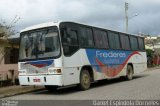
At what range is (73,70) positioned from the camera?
16875mm

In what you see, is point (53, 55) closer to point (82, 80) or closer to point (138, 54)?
point (82, 80)

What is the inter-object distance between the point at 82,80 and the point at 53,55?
2.25 m

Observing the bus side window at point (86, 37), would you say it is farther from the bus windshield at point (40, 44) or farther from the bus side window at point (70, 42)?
the bus windshield at point (40, 44)

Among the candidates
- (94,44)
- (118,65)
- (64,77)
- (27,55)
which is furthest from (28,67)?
(118,65)

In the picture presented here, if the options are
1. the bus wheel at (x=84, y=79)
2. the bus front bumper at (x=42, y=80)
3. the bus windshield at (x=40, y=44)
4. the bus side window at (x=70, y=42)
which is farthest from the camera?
the bus wheel at (x=84, y=79)

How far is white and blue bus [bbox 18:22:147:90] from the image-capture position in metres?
16.1

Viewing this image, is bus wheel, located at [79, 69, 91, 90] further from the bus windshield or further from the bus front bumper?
the bus windshield

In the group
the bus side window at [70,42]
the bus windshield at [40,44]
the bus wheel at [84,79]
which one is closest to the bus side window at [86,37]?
the bus side window at [70,42]

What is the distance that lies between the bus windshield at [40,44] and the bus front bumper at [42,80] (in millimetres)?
891

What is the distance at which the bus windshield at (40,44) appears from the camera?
1631cm

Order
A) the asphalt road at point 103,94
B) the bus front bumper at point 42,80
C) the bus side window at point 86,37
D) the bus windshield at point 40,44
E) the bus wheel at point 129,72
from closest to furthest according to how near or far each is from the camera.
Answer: the asphalt road at point 103,94, the bus front bumper at point 42,80, the bus windshield at point 40,44, the bus side window at point 86,37, the bus wheel at point 129,72

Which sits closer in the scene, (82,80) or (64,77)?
(64,77)

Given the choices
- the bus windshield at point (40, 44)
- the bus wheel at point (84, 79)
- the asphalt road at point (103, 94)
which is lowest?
the asphalt road at point (103, 94)

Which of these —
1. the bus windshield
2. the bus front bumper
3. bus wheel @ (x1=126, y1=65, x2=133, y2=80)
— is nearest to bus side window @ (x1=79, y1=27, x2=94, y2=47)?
the bus windshield
